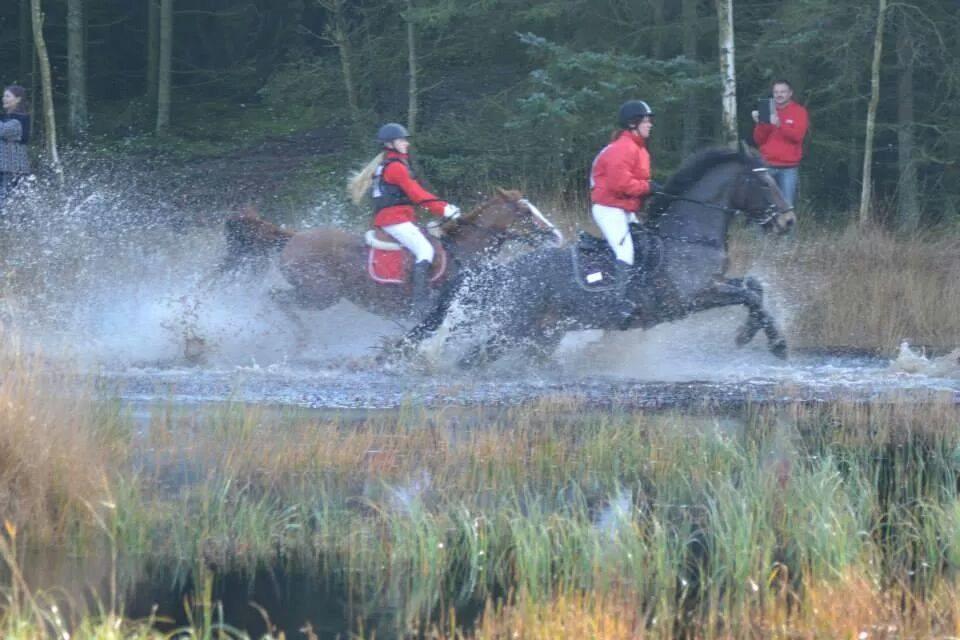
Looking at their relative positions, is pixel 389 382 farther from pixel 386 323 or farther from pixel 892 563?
pixel 892 563

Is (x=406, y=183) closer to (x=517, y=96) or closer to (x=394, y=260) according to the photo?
(x=394, y=260)

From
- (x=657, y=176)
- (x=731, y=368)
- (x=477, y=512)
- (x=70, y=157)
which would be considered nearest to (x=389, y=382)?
(x=731, y=368)

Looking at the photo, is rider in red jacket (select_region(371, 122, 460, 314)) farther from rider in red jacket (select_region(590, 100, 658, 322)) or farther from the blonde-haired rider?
rider in red jacket (select_region(590, 100, 658, 322))

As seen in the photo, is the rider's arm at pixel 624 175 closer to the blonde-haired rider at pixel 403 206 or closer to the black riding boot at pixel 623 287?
the black riding boot at pixel 623 287

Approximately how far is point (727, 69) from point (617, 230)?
5705 mm

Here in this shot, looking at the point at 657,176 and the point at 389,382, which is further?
the point at 657,176

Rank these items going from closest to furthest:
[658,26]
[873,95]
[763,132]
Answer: [763,132]
[873,95]
[658,26]

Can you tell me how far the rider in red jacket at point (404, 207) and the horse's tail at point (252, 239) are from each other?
54.6 inches

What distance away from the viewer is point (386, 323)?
51.8ft

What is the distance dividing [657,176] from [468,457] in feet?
38.9

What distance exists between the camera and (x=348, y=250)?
14.4m

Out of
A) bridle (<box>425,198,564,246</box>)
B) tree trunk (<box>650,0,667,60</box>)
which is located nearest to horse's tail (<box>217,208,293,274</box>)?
bridle (<box>425,198,564,246</box>)

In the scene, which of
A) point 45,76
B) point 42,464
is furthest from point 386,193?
point 45,76

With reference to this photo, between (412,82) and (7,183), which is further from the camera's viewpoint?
(412,82)
